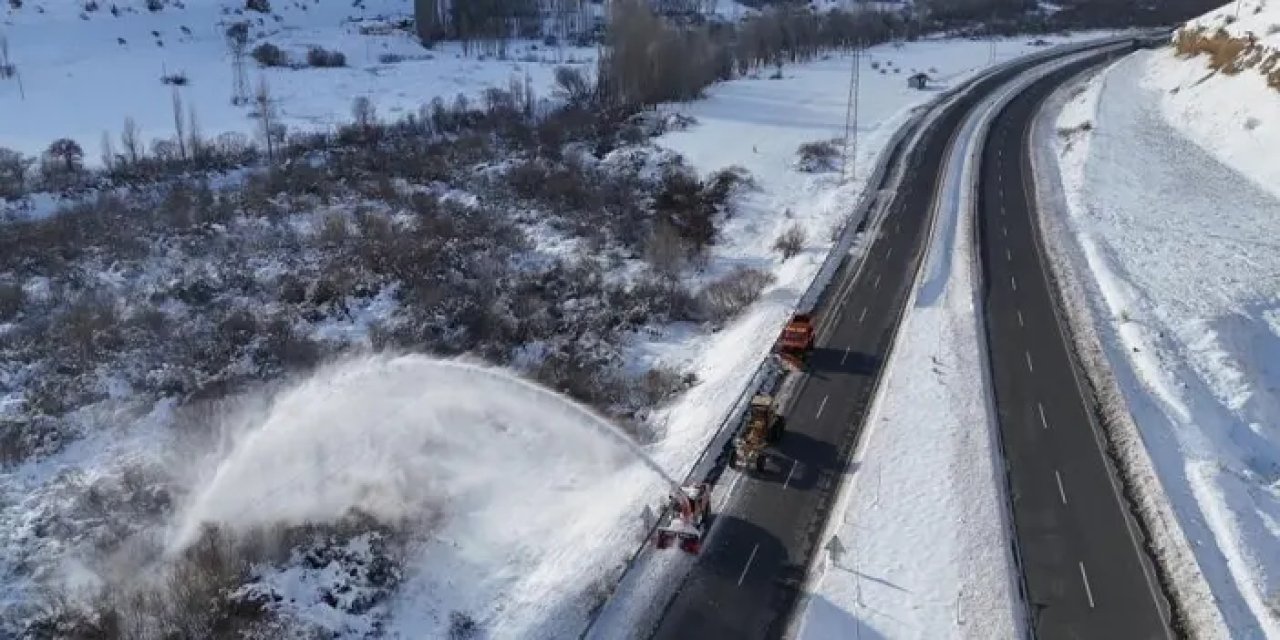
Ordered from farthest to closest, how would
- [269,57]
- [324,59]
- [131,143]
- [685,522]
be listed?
1. [324,59]
2. [269,57]
3. [131,143]
4. [685,522]

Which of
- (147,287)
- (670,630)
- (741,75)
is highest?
(741,75)

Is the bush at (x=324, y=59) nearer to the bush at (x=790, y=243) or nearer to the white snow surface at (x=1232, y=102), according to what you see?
the bush at (x=790, y=243)

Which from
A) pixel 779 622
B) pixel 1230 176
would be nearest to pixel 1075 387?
pixel 779 622

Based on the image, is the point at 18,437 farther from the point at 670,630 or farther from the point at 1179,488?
the point at 1179,488

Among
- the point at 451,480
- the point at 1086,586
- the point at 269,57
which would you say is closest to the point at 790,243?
the point at 451,480

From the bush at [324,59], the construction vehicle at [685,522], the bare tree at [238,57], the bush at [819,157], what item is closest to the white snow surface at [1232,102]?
the bush at [819,157]

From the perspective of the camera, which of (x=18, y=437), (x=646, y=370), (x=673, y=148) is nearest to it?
(x=18, y=437)

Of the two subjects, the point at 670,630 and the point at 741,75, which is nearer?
the point at 670,630

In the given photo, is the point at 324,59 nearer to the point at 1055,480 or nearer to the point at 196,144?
the point at 196,144
